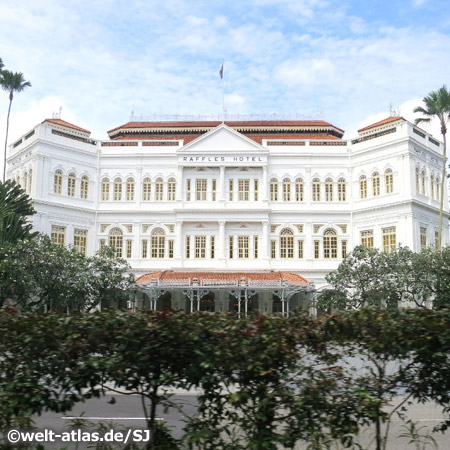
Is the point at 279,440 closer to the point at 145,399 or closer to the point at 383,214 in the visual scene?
the point at 145,399

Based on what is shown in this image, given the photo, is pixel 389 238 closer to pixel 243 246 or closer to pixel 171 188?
pixel 243 246

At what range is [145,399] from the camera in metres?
5.49

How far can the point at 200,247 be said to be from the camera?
36.6 metres

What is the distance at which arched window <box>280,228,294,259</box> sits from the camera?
36.7 m

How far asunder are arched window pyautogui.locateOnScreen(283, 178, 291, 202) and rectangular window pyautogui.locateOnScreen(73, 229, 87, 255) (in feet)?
45.2

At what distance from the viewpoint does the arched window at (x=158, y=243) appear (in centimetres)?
3703

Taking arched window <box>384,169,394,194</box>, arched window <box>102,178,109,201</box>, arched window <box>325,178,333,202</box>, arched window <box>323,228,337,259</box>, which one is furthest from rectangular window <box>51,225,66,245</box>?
arched window <box>384,169,394,194</box>

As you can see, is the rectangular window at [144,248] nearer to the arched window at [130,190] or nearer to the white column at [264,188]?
the arched window at [130,190]

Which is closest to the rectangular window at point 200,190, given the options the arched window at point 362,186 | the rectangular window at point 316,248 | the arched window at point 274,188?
the arched window at point 274,188

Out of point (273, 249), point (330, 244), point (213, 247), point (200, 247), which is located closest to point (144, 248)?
point (200, 247)

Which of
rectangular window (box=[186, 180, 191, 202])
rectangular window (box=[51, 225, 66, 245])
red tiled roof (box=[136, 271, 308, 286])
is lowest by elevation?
red tiled roof (box=[136, 271, 308, 286])

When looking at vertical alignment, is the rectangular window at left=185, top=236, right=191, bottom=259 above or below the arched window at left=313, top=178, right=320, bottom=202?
below

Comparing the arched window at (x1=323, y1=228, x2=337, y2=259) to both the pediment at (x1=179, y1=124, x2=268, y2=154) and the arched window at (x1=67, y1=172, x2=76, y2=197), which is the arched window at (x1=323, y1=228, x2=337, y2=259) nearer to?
the pediment at (x1=179, y1=124, x2=268, y2=154)

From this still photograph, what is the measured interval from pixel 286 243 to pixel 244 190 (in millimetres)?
4584
